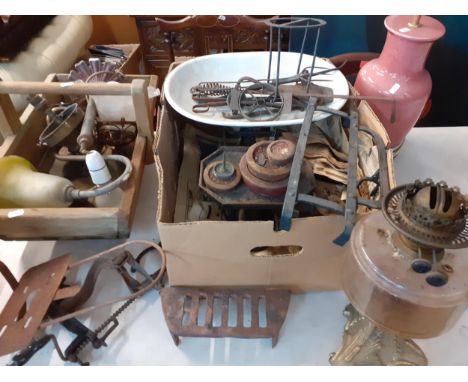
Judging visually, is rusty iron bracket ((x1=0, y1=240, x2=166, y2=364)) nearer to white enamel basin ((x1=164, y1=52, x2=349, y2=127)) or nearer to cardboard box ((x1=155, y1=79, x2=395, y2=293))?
cardboard box ((x1=155, y1=79, x2=395, y2=293))

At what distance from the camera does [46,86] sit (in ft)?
2.14

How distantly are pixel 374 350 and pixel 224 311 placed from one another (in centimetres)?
20

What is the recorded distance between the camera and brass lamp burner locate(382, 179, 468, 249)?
336 mm

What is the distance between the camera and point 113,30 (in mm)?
1600

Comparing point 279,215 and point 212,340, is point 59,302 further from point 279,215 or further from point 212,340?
point 279,215

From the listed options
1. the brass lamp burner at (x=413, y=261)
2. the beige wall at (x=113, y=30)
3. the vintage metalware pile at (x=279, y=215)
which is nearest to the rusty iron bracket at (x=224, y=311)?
the vintage metalware pile at (x=279, y=215)

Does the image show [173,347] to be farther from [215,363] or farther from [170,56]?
[170,56]

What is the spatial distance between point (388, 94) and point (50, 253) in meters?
0.62

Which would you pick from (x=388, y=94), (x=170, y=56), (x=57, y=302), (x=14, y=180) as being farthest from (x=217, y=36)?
(x=57, y=302)

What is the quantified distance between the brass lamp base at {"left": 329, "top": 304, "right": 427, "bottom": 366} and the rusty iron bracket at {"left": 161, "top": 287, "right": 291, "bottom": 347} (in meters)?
0.09

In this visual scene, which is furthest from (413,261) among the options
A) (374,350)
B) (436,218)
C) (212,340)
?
(212,340)

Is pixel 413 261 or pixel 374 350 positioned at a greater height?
pixel 413 261

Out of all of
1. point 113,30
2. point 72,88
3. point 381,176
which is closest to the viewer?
point 381,176

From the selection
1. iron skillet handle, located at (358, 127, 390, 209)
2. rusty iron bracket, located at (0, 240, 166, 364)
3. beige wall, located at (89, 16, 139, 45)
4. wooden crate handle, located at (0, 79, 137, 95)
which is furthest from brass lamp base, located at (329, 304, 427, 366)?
beige wall, located at (89, 16, 139, 45)
